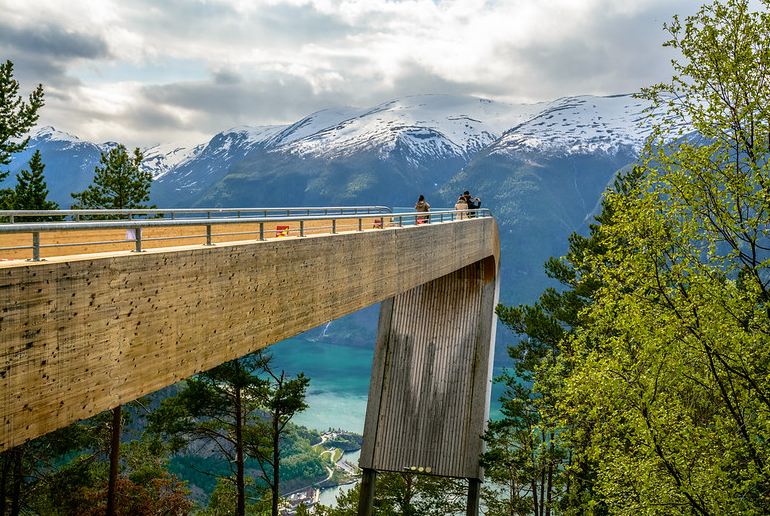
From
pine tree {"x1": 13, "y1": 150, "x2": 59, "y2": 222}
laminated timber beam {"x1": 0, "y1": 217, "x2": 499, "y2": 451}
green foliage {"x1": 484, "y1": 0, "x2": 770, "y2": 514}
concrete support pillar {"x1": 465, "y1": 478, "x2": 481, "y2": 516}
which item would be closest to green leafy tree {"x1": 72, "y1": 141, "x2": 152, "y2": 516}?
pine tree {"x1": 13, "y1": 150, "x2": 59, "y2": 222}

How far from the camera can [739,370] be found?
9.02 m

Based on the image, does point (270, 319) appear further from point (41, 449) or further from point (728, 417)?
point (41, 449)

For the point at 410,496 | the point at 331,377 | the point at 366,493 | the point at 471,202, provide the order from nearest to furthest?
the point at 366,493 < the point at 471,202 < the point at 410,496 < the point at 331,377

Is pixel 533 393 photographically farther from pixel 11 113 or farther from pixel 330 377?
pixel 330 377

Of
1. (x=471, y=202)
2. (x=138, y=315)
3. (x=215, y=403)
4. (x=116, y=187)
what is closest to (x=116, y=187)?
(x=116, y=187)

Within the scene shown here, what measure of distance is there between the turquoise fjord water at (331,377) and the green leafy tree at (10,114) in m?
42.2

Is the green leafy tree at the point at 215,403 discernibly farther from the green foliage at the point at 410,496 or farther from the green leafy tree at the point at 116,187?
the green leafy tree at the point at 116,187

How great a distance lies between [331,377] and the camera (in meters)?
129

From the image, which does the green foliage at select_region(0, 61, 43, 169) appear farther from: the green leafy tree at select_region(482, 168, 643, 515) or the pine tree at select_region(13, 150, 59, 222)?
the green leafy tree at select_region(482, 168, 643, 515)

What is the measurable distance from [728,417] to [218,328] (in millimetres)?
7512

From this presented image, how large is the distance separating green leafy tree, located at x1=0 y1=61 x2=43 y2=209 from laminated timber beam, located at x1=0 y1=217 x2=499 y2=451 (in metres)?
14.3

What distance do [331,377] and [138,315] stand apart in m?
125

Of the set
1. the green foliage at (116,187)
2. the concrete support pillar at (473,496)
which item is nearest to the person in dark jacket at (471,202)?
the concrete support pillar at (473,496)

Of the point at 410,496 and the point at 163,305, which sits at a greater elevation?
the point at 163,305
